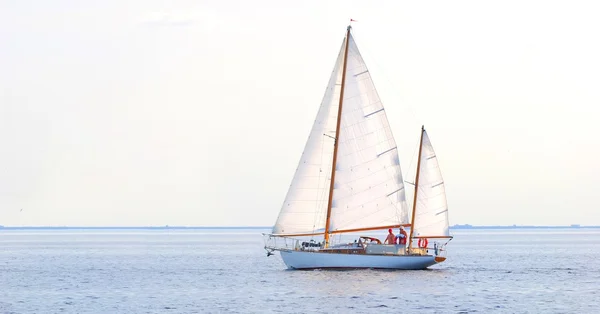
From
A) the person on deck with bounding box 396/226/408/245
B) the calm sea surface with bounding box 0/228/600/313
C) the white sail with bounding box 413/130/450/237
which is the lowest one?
the calm sea surface with bounding box 0/228/600/313

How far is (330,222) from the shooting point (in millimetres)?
88312

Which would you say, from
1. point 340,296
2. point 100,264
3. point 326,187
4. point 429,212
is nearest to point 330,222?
point 326,187

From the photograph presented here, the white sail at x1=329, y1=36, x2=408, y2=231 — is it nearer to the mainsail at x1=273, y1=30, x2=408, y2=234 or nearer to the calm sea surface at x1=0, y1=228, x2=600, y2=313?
the mainsail at x1=273, y1=30, x2=408, y2=234

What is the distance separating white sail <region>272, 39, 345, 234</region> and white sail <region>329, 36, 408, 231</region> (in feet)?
2.97

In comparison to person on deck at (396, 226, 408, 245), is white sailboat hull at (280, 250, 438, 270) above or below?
below

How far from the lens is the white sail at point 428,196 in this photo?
9088 centimetres

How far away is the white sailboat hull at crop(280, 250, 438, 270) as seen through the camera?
84.9 meters

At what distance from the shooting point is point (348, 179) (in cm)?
8825

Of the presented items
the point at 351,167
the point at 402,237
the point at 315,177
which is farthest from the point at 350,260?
the point at 351,167

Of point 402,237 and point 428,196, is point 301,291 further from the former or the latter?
point 428,196

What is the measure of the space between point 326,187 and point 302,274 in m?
7.43

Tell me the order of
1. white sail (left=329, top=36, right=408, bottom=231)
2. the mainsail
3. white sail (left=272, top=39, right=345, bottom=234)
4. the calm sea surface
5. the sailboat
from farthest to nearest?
white sail (left=329, top=36, right=408, bottom=231)
the mainsail
the sailboat
white sail (left=272, top=39, right=345, bottom=234)
the calm sea surface

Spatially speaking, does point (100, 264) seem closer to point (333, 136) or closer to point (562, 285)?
point (333, 136)

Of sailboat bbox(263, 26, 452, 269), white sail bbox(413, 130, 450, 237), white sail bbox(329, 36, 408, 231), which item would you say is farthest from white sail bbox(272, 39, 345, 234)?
A: white sail bbox(413, 130, 450, 237)
